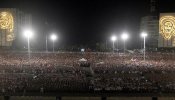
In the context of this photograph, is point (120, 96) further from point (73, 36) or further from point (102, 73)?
point (73, 36)

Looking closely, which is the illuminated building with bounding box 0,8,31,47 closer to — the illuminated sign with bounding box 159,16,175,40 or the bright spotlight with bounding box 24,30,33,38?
the bright spotlight with bounding box 24,30,33,38

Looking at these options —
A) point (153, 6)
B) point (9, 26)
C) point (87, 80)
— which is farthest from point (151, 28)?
point (87, 80)

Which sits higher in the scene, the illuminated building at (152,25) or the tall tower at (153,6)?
the tall tower at (153,6)

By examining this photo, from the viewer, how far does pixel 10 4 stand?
10969 centimetres

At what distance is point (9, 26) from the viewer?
105 metres

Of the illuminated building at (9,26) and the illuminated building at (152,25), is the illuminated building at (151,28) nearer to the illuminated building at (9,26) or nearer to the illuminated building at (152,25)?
the illuminated building at (152,25)

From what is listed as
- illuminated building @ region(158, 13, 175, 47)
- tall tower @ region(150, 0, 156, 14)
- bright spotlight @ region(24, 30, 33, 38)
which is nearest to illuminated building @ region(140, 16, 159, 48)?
tall tower @ region(150, 0, 156, 14)

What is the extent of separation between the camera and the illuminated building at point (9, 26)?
104m

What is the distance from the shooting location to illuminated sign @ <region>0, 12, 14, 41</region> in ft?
341

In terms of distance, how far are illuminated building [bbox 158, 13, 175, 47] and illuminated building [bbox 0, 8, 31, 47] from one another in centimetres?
3981

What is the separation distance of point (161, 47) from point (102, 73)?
2558 inches

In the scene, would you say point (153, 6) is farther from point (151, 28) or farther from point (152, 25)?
point (151, 28)

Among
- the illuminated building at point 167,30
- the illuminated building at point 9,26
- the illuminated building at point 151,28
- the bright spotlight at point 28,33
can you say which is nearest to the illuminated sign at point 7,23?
the illuminated building at point 9,26

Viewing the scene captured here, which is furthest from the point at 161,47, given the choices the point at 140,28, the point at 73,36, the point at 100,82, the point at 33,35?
the point at 100,82
